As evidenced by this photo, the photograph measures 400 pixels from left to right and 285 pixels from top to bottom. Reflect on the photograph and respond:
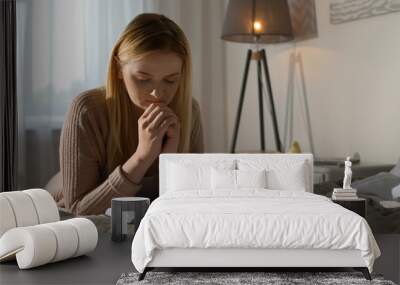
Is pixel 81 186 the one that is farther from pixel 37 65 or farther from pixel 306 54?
pixel 306 54

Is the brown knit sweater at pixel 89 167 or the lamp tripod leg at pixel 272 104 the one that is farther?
the lamp tripod leg at pixel 272 104

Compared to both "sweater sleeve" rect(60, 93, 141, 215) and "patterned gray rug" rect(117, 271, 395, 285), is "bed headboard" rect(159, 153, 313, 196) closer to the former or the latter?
"sweater sleeve" rect(60, 93, 141, 215)

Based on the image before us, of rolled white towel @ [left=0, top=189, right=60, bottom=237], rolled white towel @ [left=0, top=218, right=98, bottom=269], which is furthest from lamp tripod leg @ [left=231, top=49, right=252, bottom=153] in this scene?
rolled white towel @ [left=0, top=218, right=98, bottom=269]

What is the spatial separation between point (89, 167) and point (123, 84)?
0.68 meters

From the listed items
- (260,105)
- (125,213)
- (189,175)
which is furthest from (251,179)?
(260,105)

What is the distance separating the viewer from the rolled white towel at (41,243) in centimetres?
352

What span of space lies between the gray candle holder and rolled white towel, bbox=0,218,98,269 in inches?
20.4

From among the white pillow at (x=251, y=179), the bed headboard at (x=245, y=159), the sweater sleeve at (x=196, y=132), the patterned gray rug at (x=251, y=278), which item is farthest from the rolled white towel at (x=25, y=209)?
the sweater sleeve at (x=196, y=132)

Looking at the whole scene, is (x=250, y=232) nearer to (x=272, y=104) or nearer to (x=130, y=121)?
(x=130, y=121)

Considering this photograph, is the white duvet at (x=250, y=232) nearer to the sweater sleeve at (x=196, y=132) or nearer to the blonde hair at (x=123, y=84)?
the blonde hair at (x=123, y=84)

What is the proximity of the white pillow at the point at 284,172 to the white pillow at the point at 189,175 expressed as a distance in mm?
165

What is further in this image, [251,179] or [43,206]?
[251,179]

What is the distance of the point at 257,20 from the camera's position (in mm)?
5250

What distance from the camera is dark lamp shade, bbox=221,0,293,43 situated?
526 centimetres
